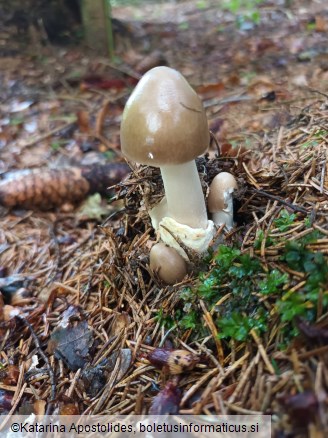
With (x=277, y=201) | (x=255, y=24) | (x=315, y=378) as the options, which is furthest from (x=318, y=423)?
(x=255, y=24)

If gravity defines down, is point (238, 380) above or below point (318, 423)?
below

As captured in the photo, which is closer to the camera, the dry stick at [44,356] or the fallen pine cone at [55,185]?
the dry stick at [44,356]

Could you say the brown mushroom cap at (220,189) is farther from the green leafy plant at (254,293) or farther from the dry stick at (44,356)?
the dry stick at (44,356)

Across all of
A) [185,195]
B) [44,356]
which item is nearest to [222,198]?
[185,195]

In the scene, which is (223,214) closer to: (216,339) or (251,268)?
(251,268)

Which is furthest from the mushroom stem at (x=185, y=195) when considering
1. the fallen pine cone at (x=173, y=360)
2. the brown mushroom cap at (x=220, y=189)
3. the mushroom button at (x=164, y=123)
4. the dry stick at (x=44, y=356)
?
the dry stick at (x=44, y=356)

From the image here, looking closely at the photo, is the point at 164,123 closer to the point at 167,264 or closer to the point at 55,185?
the point at 167,264

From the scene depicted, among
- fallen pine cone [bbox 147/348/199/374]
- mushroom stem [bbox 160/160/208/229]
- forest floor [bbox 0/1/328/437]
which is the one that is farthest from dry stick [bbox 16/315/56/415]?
mushroom stem [bbox 160/160/208/229]
